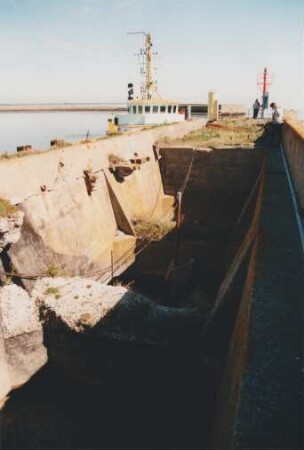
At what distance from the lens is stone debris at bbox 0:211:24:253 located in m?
7.63

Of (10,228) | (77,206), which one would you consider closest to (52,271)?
(10,228)

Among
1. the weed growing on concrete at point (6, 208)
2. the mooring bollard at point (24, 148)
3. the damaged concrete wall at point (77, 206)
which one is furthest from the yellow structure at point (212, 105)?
the weed growing on concrete at point (6, 208)

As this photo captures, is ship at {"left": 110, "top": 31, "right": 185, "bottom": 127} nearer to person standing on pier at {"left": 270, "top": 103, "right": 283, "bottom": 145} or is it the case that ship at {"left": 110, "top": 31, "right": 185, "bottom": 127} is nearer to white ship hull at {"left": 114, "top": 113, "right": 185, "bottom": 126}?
white ship hull at {"left": 114, "top": 113, "right": 185, "bottom": 126}

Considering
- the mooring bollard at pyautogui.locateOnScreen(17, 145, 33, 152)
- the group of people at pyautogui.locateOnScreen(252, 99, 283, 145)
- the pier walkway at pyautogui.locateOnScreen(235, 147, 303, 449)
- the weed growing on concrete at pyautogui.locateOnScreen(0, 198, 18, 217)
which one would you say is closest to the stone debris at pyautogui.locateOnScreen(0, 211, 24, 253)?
the weed growing on concrete at pyautogui.locateOnScreen(0, 198, 18, 217)

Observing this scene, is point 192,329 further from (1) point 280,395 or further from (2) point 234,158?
(2) point 234,158

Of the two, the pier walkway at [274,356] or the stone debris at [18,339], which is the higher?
the pier walkway at [274,356]

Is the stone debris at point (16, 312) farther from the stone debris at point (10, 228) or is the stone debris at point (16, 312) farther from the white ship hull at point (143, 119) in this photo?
the white ship hull at point (143, 119)

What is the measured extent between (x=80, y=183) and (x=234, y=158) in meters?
8.42

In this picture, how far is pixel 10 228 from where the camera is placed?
772 cm

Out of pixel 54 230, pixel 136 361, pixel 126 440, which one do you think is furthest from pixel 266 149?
pixel 126 440

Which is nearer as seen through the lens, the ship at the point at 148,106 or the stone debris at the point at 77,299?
the stone debris at the point at 77,299

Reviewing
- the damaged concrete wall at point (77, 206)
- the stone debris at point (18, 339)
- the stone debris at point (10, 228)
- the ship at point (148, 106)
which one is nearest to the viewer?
the stone debris at point (10, 228)

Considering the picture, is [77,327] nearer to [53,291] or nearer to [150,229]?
[53,291]

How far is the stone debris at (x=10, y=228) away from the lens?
301 inches
